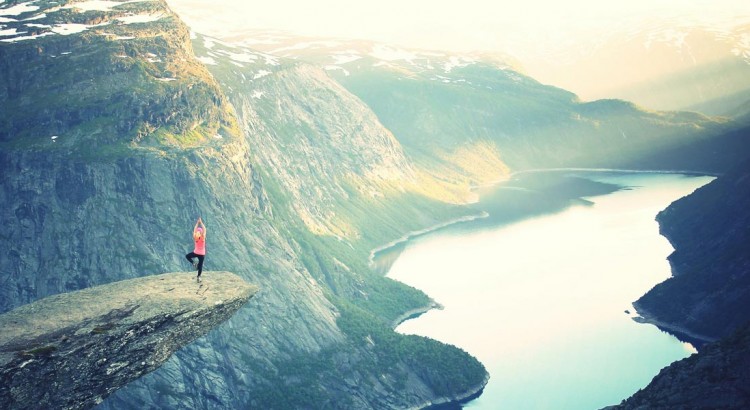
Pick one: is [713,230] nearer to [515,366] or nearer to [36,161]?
[515,366]

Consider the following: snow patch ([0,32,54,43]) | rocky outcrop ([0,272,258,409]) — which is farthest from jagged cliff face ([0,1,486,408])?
rocky outcrop ([0,272,258,409])

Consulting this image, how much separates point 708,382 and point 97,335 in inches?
1831

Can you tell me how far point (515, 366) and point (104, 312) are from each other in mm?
104090

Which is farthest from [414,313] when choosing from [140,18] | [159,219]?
[140,18]

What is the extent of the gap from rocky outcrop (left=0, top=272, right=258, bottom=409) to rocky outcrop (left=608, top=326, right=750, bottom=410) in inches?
1459

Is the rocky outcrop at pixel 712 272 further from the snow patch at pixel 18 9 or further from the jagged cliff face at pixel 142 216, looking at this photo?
the snow patch at pixel 18 9

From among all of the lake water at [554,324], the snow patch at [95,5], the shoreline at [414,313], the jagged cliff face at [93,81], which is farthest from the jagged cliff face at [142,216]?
the lake water at [554,324]

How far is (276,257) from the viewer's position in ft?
Answer: 431

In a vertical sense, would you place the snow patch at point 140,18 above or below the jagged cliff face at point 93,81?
above

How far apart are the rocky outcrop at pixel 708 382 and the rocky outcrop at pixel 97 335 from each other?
37058mm

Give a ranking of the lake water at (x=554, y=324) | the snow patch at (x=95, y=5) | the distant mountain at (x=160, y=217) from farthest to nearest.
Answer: the snow patch at (x=95, y=5) → the lake water at (x=554, y=324) → the distant mountain at (x=160, y=217)

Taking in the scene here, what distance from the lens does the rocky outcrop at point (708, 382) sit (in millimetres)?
50156

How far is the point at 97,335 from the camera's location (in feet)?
102

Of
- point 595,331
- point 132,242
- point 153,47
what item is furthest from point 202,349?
point 595,331
